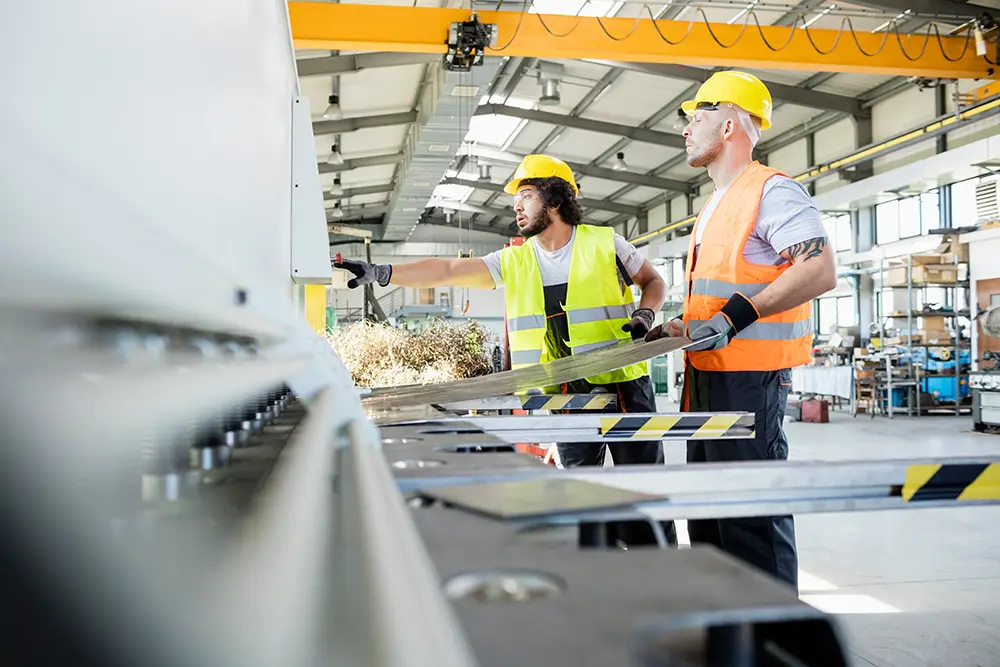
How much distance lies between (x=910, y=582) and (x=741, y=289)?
141 centimetres

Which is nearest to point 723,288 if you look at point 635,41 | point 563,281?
point 563,281

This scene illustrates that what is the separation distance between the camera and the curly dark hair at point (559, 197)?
9.68 feet

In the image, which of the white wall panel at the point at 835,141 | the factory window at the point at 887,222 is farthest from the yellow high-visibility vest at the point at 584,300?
the factory window at the point at 887,222

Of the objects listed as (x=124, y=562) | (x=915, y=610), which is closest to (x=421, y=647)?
(x=124, y=562)

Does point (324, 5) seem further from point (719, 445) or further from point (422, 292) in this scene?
point (422, 292)

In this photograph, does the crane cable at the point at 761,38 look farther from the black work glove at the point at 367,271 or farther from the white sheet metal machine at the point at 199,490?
the white sheet metal machine at the point at 199,490

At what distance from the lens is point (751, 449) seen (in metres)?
2.00

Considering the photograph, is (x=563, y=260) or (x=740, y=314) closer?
(x=740, y=314)

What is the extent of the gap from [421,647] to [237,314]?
0.38m

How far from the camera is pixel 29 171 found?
18cm

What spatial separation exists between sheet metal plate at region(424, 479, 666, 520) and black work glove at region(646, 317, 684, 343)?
1618 mm

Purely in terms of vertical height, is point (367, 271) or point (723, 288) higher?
point (367, 271)

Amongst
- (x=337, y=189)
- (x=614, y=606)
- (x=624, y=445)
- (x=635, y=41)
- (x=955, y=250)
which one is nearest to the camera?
(x=614, y=606)

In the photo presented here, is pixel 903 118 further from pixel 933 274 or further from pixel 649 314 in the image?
pixel 649 314
